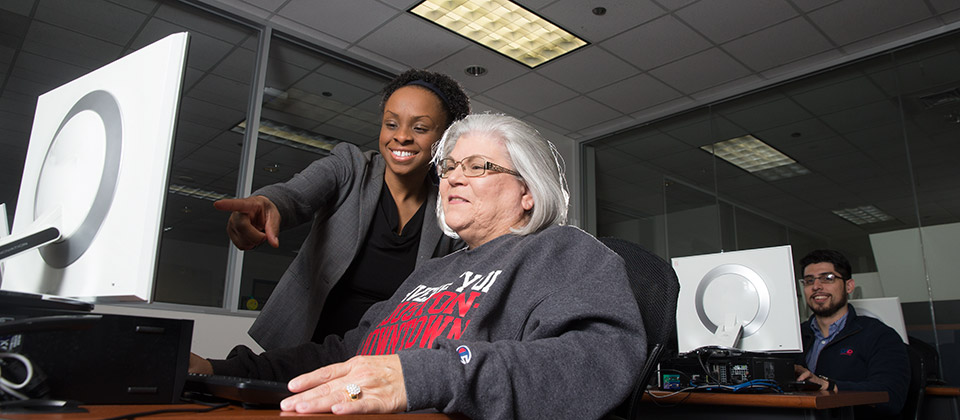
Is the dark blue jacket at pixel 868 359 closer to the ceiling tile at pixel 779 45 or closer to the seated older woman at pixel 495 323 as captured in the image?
the seated older woman at pixel 495 323

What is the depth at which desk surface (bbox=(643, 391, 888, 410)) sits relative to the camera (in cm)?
168

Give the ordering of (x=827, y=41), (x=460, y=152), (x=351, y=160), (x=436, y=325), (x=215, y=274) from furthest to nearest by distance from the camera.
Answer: (x=827, y=41) < (x=215, y=274) < (x=351, y=160) < (x=460, y=152) < (x=436, y=325)

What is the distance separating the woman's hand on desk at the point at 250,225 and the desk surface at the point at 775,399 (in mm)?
1323

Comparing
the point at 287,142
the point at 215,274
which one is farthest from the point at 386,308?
the point at 287,142

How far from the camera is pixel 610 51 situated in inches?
181

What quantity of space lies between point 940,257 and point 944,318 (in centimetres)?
39

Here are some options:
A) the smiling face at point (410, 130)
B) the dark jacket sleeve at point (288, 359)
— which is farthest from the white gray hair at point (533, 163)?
the dark jacket sleeve at point (288, 359)

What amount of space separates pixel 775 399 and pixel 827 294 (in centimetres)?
193

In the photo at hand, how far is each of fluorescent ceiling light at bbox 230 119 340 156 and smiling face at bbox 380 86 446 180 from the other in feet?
9.14

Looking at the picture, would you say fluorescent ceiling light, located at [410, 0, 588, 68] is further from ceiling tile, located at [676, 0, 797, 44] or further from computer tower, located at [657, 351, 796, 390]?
computer tower, located at [657, 351, 796, 390]

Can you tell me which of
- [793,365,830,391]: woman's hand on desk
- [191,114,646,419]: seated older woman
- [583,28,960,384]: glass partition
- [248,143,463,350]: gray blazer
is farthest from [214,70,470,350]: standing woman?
[583,28,960,384]: glass partition

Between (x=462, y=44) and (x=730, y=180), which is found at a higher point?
(x=462, y=44)

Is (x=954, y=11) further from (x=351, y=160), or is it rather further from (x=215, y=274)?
(x=215, y=274)

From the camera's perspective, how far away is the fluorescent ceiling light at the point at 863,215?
4.41 m
